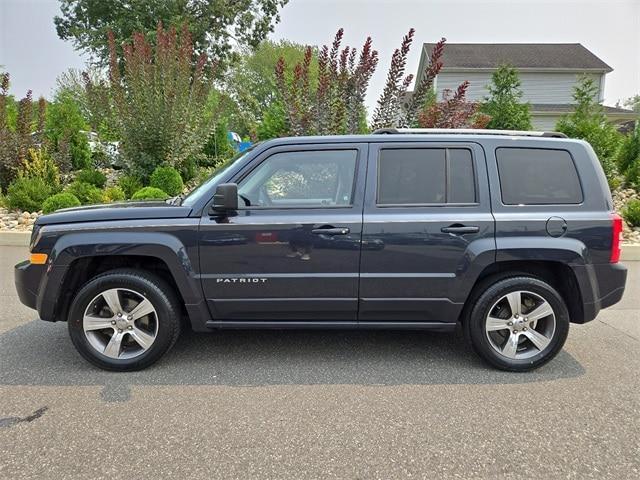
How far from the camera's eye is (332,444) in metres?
2.48

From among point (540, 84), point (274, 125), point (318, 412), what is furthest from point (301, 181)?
point (540, 84)

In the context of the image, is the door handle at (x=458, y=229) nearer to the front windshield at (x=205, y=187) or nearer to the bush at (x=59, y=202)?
the front windshield at (x=205, y=187)

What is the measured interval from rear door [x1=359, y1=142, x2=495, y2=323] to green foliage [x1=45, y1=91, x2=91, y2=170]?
11115 mm

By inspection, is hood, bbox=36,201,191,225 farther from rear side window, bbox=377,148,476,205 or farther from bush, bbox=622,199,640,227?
bush, bbox=622,199,640,227

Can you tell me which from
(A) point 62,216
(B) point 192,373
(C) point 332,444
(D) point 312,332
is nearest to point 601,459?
(C) point 332,444

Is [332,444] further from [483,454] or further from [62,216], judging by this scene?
[62,216]

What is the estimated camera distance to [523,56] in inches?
1064

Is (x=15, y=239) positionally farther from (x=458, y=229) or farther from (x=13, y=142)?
(x=458, y=229)

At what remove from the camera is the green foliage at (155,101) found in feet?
32.3

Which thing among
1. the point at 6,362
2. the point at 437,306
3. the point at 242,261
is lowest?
the point at 6,362

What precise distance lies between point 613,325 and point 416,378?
2691 mm

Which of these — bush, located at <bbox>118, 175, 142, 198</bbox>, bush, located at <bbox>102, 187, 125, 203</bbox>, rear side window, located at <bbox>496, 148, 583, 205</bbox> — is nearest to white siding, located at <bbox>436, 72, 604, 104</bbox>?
bush, located at <bbox>118, 175, 142, 198</bbox>

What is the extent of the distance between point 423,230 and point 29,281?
3137mm

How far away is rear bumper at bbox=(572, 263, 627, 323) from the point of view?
3.30 meters
